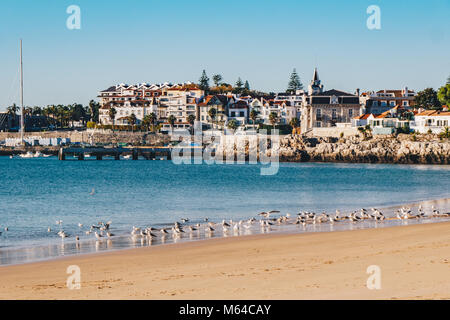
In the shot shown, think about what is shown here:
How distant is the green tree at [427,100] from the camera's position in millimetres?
103106

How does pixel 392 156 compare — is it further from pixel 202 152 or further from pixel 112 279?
pixel 112 279

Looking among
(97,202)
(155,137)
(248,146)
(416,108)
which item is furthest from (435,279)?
(155,137)

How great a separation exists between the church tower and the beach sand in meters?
92.8

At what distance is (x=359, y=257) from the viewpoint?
15.4m

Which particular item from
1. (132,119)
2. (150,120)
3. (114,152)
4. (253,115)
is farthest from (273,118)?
(132,119)

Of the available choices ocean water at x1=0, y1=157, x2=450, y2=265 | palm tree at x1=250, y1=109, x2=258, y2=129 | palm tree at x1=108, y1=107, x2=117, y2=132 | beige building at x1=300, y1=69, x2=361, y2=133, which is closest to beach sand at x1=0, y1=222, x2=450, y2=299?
ocean water at x1=0, y1=157, x2=450, y2=265

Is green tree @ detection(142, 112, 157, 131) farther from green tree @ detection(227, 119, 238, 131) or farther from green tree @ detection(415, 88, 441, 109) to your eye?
green tree @ detection(415, 88, 441, 109)

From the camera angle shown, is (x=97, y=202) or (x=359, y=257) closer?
(x=359, y=257)

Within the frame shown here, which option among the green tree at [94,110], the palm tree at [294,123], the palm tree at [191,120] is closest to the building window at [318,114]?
the palm tree at [294,123]

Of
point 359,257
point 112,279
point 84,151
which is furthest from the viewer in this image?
point 84,151

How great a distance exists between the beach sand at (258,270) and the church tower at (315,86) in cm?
9285

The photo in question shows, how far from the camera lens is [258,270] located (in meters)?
14.1
